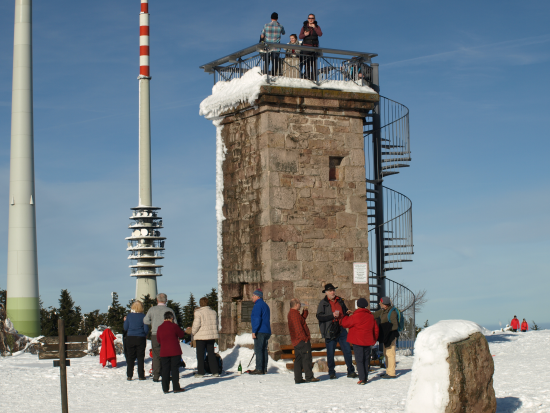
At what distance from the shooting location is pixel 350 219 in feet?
48.8

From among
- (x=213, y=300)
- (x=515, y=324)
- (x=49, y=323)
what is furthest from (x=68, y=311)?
(x=515, y=324)

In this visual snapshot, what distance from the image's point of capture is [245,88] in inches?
581

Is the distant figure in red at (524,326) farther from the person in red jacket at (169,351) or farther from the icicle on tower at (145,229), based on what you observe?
the icicle on tower at (145,229)

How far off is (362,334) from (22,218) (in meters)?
22.2

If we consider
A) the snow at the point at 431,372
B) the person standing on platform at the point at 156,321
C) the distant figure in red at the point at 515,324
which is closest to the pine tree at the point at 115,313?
the distant figure in red at the point at 515,324

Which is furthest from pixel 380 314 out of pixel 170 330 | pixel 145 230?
pixel 145 230

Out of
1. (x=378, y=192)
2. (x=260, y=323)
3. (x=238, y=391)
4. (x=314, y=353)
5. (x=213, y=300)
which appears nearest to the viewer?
(x=238, y=391)

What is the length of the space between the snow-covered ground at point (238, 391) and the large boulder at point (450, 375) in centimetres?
81

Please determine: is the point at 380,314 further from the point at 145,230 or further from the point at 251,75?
the point at 145,230

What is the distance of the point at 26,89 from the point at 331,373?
2254cm

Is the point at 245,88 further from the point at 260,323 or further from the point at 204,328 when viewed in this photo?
the point at 204,328

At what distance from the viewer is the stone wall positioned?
14.3 m

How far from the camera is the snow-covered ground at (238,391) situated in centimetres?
930

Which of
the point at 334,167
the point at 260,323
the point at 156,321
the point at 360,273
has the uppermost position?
the point at 334,167
